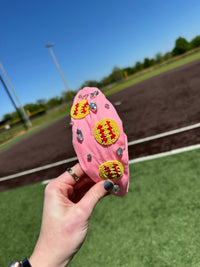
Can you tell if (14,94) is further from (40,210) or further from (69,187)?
(69,187)

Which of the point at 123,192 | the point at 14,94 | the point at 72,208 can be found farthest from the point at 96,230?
the point at 14,94

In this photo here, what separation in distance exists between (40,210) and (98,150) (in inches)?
105

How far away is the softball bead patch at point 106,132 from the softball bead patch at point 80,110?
13 centimetres

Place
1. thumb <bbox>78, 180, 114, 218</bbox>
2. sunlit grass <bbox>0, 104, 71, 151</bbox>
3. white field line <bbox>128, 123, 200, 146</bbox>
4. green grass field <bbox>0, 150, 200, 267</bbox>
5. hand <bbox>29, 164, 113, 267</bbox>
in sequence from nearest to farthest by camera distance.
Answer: hand <bbox>29, 164, 113, 267</bbox> → thumb <bbox>78, 180, 114, 218</bbox> → green grass field <bbox>0, 150, 200, 267</bbox> → white field line <bbox>128, 123, 200, 146</bbox> → sunlit grass <bbox>0, 104, 71, 151</bbox>

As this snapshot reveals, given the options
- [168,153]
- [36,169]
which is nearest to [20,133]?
[36,169]

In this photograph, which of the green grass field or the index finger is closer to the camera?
the index finger

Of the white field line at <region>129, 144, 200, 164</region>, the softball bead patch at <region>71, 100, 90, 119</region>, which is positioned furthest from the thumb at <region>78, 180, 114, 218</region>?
the white field line at <region>129, 144, 200, 164</region>

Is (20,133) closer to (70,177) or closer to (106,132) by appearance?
(70,177)

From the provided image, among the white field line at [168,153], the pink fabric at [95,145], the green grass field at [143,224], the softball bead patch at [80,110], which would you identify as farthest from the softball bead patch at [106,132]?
the white field line at [168,153]

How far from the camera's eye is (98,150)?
1.32 meters

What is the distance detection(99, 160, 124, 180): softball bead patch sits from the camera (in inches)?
51.8

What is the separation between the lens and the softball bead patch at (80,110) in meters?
1.35

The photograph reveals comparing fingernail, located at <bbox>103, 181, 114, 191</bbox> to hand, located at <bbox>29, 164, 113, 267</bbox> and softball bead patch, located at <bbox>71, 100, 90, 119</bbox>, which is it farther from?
softball bead patch, located at <bbox>71, 100, 90, 119</bbox>

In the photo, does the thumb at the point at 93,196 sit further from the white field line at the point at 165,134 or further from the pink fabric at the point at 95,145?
the white field line at the point at 165,134
